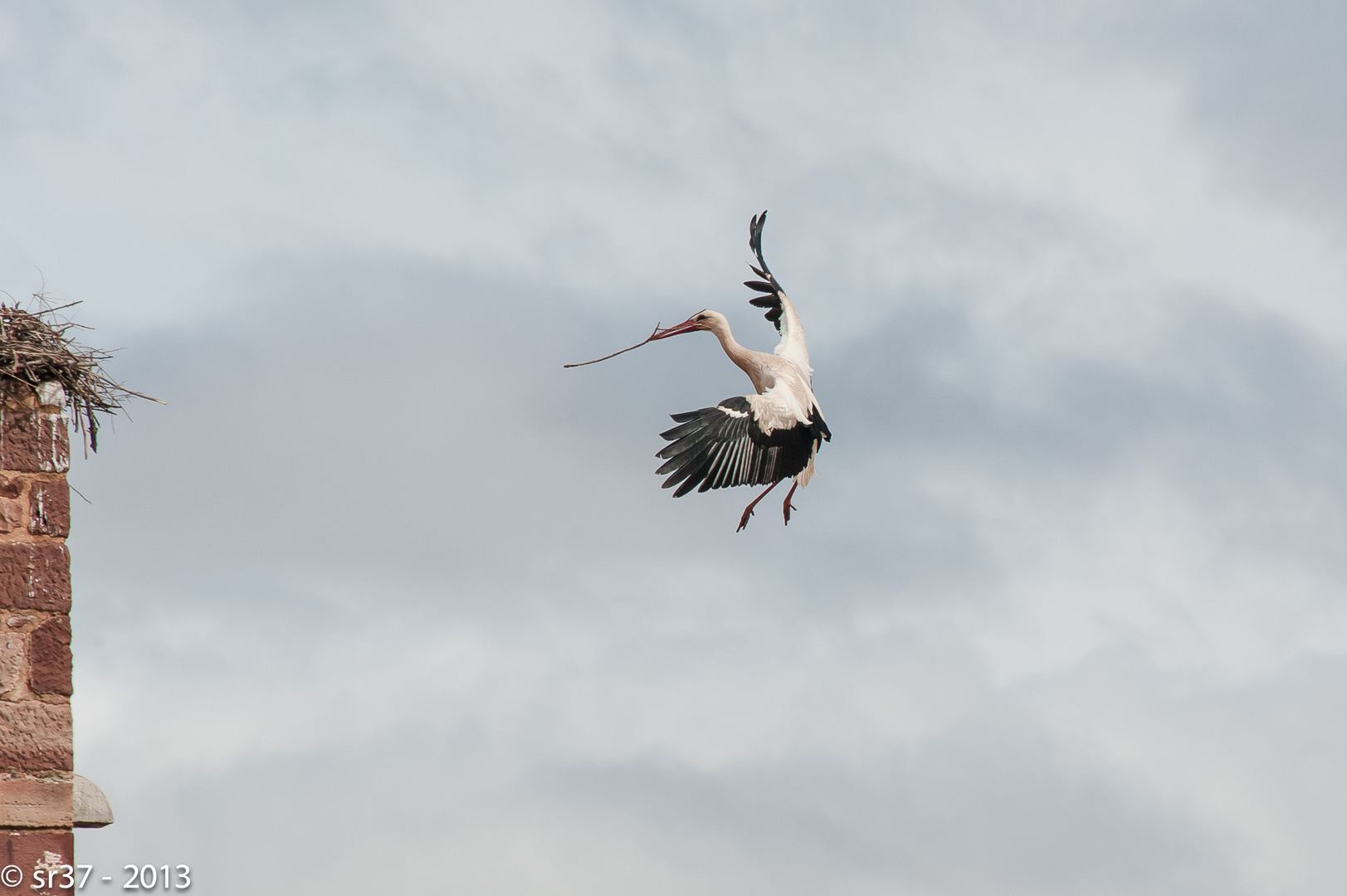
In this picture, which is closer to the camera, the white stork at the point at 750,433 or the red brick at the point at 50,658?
the red brick at the point at 50,658

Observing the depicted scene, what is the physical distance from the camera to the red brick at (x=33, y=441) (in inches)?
269

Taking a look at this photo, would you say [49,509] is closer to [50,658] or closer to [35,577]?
[35,577]

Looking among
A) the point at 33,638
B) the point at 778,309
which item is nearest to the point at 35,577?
the point at 33,638

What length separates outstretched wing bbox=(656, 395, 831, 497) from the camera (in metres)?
9.38

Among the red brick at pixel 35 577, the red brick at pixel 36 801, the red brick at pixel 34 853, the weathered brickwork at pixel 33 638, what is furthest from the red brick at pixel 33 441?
the red brick at pixel 34 853

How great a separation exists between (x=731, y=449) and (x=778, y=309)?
2920mm

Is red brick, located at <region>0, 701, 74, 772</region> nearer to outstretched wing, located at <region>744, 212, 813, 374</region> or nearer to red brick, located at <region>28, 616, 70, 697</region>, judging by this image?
red brick, located at <region>28, 616, 70, 697</region>

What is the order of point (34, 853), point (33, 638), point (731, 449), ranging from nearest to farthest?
point (34, 853) < point (33, 638) < point (731, 449)

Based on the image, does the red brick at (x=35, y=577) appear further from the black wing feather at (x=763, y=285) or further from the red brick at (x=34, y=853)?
the black wing feather at (x=763, y=285)

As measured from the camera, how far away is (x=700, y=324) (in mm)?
10555

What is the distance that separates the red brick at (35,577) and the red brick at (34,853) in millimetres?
904

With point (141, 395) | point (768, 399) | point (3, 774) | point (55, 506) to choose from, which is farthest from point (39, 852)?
point (768, 399)

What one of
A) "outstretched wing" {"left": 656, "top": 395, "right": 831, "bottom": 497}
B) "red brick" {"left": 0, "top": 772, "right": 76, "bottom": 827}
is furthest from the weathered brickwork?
"outstretched wing" {"left": 656, "top": 395, "right": 831, "bottom": 497}

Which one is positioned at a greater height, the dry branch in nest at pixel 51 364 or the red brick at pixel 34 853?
the dry branch in nest at pixel 51 364
